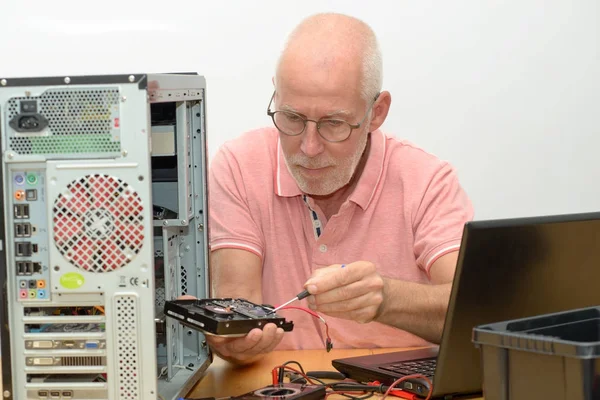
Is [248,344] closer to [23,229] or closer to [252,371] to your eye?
[252,371]

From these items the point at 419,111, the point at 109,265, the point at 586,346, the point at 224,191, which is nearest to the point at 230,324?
the point at 109,265

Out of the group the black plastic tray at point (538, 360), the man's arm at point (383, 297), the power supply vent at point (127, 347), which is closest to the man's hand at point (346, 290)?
the man's arm at point (383, 297)

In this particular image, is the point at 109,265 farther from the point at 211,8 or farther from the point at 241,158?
the point at 211,8

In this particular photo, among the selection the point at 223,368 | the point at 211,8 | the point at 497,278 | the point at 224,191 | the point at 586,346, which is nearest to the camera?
the point at 586,346

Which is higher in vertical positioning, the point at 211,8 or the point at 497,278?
the point at 211,8

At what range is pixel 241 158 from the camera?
2377 millimetres

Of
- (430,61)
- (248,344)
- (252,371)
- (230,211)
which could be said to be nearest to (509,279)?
(248,344)

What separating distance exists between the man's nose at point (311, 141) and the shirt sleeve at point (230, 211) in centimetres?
31

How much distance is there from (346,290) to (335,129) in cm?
55

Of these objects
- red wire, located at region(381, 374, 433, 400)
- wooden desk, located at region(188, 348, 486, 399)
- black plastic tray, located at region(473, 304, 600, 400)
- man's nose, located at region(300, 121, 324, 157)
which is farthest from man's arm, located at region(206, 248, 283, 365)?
black plastic tray, located at region(473, 304, 600, 400)

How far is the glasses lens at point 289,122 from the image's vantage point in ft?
6.80

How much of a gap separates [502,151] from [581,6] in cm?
64

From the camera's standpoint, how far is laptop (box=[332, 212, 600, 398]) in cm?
145

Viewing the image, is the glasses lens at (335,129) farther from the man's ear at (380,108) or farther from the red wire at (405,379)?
the red wire at (405,379)
